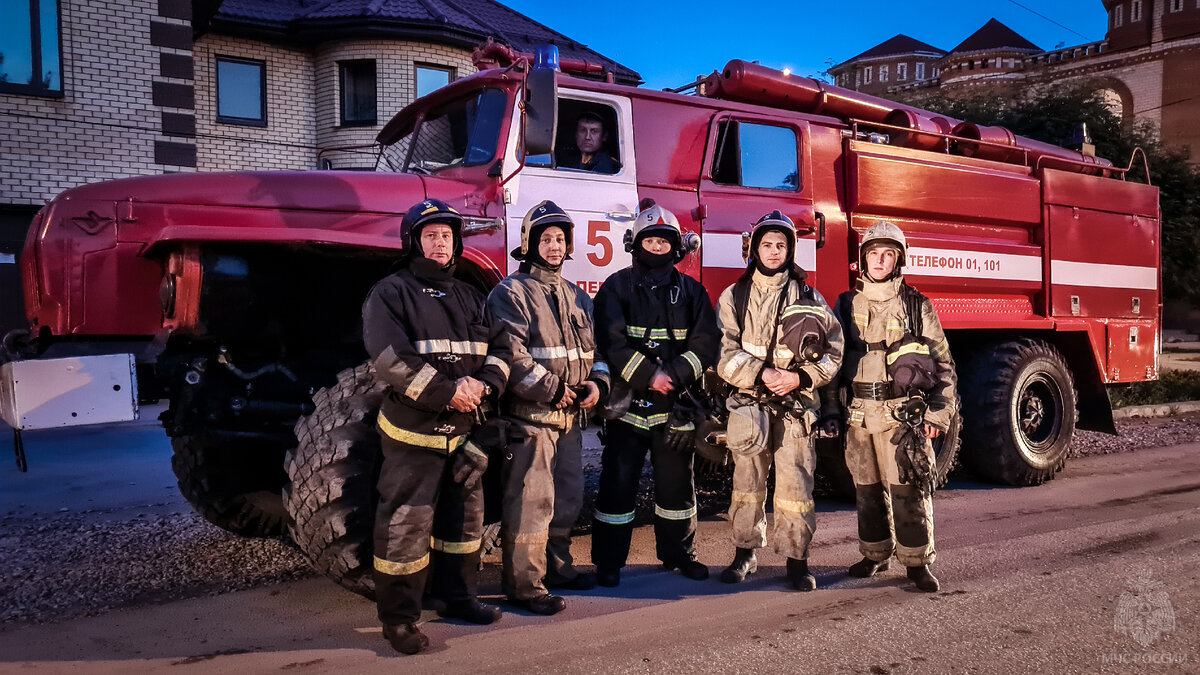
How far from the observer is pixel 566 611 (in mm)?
4105

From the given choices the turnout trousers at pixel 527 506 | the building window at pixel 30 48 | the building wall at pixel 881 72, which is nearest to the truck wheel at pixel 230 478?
the turnout trousers at pixel 527 506

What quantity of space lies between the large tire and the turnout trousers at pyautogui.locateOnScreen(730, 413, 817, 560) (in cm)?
286

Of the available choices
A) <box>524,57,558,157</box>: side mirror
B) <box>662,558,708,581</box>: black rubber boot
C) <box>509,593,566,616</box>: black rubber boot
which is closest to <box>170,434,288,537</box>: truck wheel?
<box>509,593,566,616</box>: black rubber boot

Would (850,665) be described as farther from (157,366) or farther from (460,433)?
(157,366)

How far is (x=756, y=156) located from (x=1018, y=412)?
3054 mm

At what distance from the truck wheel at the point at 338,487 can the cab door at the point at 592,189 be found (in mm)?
1556

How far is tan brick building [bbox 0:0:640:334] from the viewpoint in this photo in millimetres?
10688

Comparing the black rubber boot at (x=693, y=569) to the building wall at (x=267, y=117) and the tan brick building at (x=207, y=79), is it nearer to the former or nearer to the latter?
the tan brick building at (x=207, y=79)

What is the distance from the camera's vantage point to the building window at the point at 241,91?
15914 mm

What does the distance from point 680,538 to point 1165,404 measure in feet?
30.9

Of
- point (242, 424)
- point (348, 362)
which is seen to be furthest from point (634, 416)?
point (242, 424)

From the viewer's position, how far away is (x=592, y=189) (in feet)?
16.9

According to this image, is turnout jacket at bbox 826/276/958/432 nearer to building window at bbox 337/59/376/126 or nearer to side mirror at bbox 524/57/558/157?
side mirror at bbox 524/57/558/157

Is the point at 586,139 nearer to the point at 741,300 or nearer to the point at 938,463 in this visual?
the point at 741,300
